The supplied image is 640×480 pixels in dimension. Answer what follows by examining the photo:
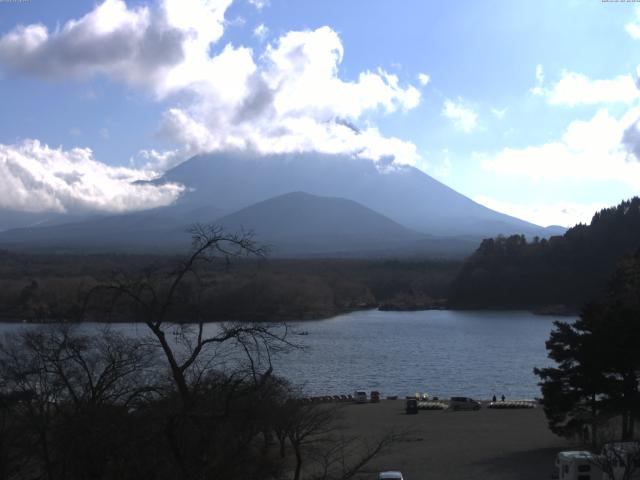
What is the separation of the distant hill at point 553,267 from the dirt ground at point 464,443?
28922mm

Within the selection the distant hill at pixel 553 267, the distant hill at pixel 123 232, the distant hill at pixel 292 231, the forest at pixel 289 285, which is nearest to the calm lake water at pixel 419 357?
the forest at pixel 289 285

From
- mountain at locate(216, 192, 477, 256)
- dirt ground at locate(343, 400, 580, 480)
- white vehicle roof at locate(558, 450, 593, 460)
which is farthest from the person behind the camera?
mountain at locate(216, 192, 477, 256)

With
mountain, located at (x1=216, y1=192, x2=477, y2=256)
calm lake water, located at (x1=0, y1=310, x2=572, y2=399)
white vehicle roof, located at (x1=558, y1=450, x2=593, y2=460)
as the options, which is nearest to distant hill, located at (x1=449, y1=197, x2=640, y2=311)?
calm lake water, located at (x1=0, y1=310, x2=572, y2=399)

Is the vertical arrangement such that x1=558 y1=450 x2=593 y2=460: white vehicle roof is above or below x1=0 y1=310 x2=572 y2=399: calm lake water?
above

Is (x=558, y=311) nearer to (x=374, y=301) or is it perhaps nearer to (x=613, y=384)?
(x=374, y=301)

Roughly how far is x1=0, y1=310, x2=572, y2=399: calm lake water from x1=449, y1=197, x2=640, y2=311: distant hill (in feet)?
27.1

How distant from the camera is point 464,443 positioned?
10148 millimetres

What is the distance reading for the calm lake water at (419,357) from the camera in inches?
647

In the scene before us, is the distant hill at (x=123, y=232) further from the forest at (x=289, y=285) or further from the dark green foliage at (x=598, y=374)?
the dark green foliage at (x=598, y=374)

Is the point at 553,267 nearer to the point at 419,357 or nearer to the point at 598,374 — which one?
the point at 419,357

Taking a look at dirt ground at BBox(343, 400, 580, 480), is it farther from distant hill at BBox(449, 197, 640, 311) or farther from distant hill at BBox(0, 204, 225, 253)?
distant hill at BBox(0, 204, 225, 253)

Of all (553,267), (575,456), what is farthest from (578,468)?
(553,267)

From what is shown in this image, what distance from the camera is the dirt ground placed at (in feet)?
27.7

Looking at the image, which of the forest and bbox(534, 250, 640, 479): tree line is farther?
the forest
